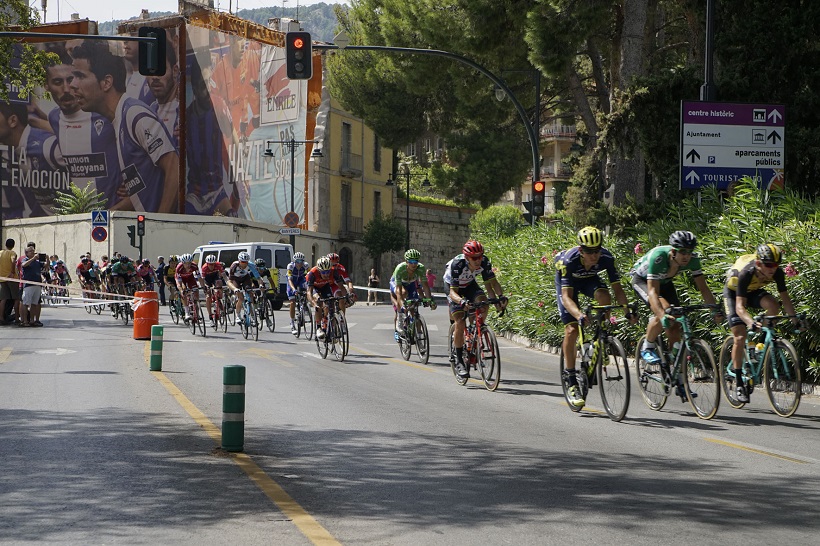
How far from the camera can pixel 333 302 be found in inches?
728

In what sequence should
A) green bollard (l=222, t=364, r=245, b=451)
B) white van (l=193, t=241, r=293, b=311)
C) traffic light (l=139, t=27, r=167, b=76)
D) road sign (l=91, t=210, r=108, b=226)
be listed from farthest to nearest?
1. white van (l=193, t=241, r=293, b=311)
2. road sign (l=91, t=210, r=108, b=226)
3. traffic light (l=139, t=27, r=167, b=76)
4. green bollard (l=222, t=364, r=245, b=451)

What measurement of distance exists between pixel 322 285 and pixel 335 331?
85cm

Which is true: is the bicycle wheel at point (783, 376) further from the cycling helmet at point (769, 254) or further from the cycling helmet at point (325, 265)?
the cycling helmet at point (325, 265)

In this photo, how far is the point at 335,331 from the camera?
1850 cm

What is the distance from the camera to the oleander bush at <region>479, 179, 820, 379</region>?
13375mm

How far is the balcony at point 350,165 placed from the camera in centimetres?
6345

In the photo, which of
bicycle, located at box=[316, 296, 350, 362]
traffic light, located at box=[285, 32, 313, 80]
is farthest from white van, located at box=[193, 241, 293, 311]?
bicycle, located at box=[316, 296, 350, 362]

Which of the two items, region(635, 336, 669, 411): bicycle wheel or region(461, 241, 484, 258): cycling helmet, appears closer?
region(635, 336, 669, 411): bicycle wheel

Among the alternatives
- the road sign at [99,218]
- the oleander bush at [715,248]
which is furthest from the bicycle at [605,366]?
the road sign at [99,218]

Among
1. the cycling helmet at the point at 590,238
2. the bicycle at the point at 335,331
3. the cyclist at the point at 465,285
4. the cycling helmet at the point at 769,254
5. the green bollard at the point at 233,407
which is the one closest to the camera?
the green bollard at the point at 233,407

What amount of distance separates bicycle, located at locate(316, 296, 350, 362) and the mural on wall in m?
48.7

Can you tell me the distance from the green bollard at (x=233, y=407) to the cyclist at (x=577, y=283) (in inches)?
147

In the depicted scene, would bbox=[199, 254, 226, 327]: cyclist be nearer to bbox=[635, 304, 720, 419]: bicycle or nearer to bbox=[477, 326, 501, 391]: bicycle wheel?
bbox=[477, 326, 501, 391]: bicycle wheel

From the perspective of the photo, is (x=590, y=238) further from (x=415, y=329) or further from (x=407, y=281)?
(x=415, y=329)
